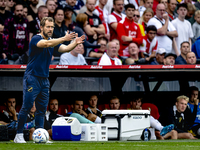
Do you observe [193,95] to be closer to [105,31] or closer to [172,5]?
[105,31]

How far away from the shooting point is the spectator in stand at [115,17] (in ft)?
34.3

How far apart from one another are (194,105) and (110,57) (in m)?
2.35

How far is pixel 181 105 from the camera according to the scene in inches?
370

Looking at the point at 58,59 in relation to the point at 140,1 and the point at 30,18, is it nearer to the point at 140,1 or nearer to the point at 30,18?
the point at 30,18

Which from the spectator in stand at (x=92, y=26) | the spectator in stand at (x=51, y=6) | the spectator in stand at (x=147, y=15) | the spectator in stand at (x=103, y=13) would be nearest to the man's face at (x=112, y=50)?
the spectator in stand at (x=92, y=26)

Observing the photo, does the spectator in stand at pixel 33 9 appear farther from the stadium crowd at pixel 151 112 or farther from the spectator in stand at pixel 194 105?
the spectator in stand at pixel 194 105

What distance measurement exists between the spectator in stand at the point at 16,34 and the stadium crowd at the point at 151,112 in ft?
3.81

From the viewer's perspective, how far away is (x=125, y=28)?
10391mm

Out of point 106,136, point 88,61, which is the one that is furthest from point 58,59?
point 106,136

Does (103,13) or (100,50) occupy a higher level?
(103,13)

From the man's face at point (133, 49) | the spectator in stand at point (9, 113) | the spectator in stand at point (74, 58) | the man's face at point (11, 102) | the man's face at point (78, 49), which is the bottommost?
the spectator in stand at point (9, 113)

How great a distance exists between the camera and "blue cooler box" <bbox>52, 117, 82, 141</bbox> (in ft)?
25.3

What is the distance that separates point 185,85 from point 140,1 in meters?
A: 3.60

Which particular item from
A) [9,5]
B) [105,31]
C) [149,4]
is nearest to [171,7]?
[149,4]
